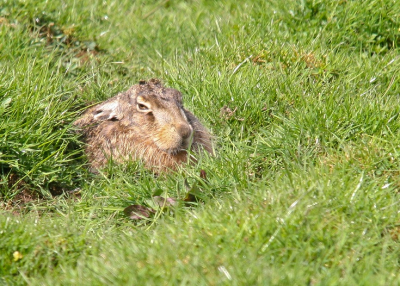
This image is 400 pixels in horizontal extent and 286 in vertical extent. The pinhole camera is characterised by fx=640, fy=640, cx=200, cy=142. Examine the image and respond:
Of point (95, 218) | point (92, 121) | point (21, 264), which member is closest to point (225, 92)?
point (92, 121)

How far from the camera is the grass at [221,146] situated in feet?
12.2

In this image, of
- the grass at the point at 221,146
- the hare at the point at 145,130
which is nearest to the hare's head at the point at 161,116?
the hare at the point at 145,130

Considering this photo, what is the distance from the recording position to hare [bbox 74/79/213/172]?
5.54 meters

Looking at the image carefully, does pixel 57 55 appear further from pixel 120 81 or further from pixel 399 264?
pixel 399 264

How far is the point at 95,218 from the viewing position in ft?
16.1

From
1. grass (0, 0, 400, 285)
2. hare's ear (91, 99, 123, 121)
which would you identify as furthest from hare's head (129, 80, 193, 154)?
grass (0, 0, 400, 285)

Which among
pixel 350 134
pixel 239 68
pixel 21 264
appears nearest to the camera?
pixel 21 264

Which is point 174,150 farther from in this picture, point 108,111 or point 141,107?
point 108,111

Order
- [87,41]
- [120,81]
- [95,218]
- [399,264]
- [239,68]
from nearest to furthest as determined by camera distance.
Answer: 1. [399,264]
2. [95,218]
3. [239,68]
4. [120,81]
5. [87,41]

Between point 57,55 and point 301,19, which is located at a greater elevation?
point 301,19

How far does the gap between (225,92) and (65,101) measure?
1498mm

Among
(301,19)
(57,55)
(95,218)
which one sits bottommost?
(95,218)

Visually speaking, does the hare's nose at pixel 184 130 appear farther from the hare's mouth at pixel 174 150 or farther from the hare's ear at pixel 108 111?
the hare's ear at pixel 108 111

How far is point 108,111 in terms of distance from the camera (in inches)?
239
